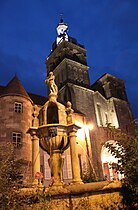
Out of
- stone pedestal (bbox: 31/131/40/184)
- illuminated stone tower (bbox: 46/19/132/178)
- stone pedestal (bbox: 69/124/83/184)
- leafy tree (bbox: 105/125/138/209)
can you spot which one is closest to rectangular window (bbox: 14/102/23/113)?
illuminated stone tower (bbox: 46/19/132/178)

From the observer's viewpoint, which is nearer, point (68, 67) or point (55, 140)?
point (55, 140)

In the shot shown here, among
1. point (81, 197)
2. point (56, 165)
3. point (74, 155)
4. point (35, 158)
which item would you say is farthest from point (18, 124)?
point (81, 197)

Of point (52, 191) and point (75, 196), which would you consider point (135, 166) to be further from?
point (52, 191)

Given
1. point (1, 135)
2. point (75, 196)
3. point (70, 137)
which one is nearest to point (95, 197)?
point (75, 196)

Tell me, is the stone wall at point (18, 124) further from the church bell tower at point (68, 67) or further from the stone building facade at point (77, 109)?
the church bell tower at point (68, 67)

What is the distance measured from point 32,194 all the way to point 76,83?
24674mm

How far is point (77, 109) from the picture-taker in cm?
2495

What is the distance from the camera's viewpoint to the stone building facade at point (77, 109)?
52.1ft

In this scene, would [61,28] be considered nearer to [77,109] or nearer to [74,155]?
[77,109]

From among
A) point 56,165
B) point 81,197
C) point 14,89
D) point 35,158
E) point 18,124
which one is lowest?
point 81,197

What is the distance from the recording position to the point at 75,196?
4680mm

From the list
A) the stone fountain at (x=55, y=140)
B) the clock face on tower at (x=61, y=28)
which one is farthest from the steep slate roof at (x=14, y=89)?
the clock face on tower at (x=61, y=28)

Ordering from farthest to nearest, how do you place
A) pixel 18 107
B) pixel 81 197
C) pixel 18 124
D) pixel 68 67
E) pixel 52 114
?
pixel 68 67, pixel 18 107, pixel 18 124, pixel 52 114, pixel 81 197

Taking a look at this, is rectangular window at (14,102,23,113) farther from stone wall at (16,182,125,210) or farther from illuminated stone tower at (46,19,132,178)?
stone wall at (16,182,125,210)
